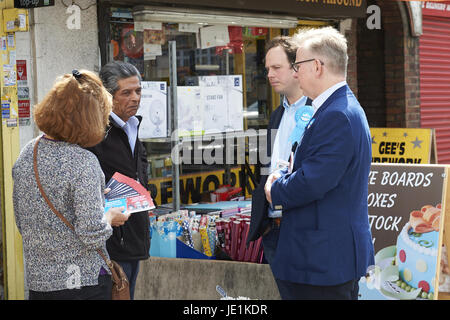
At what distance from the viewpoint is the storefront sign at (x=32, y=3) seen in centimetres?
491

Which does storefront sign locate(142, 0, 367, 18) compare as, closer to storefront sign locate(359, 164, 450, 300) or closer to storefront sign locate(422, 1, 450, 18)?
storefront sign locate(359, 164, 450, 300)

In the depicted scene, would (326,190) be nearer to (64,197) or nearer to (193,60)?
(64,197)

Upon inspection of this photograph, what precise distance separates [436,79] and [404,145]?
10.7 ft

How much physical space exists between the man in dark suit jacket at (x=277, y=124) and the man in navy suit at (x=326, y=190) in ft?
1.53

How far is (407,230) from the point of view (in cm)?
508

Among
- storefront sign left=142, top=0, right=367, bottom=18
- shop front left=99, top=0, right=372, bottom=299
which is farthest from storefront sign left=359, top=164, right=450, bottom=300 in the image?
storefront sign left=142, top=0, right=367, bottom=18

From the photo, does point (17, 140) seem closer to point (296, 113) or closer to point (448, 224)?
point (296, 113)

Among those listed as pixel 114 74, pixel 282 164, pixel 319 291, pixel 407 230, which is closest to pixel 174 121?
pixel 114 74

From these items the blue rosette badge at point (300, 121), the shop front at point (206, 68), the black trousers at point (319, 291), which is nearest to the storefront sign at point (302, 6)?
the shop front at point (206, 68)

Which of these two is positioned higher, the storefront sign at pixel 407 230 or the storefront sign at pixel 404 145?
the storefront sign at pixel 404 145

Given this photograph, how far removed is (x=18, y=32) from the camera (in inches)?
211

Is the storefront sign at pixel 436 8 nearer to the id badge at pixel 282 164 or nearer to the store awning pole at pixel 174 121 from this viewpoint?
the store awning pole at pixel 174 121

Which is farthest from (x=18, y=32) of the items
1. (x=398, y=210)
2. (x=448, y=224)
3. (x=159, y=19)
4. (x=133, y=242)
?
(x=448, y=224)

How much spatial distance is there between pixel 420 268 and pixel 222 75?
2986 millimetres
